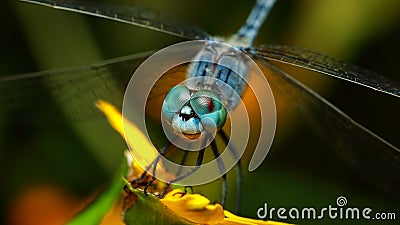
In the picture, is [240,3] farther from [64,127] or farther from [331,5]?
[64,127]

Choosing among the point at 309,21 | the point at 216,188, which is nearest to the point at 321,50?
the point at 309,21

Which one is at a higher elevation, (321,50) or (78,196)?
(321,50)

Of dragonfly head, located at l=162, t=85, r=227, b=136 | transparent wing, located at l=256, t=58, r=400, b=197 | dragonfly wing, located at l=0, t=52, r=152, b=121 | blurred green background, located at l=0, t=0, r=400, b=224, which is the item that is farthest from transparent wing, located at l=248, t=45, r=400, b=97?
blurred green background, located at l=0, t=0, r=400, b=224

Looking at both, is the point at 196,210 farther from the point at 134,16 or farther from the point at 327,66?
the point at 134,16

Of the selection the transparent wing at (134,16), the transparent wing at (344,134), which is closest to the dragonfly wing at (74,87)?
the transparent wing at (134,16)

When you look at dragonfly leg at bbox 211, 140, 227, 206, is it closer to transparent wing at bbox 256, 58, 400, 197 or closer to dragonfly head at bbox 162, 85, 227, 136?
dragonfly head at bbox 162, 85, 227, 136

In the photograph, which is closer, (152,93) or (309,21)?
(152,93)

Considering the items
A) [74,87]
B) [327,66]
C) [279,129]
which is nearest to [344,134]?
[327,66]
